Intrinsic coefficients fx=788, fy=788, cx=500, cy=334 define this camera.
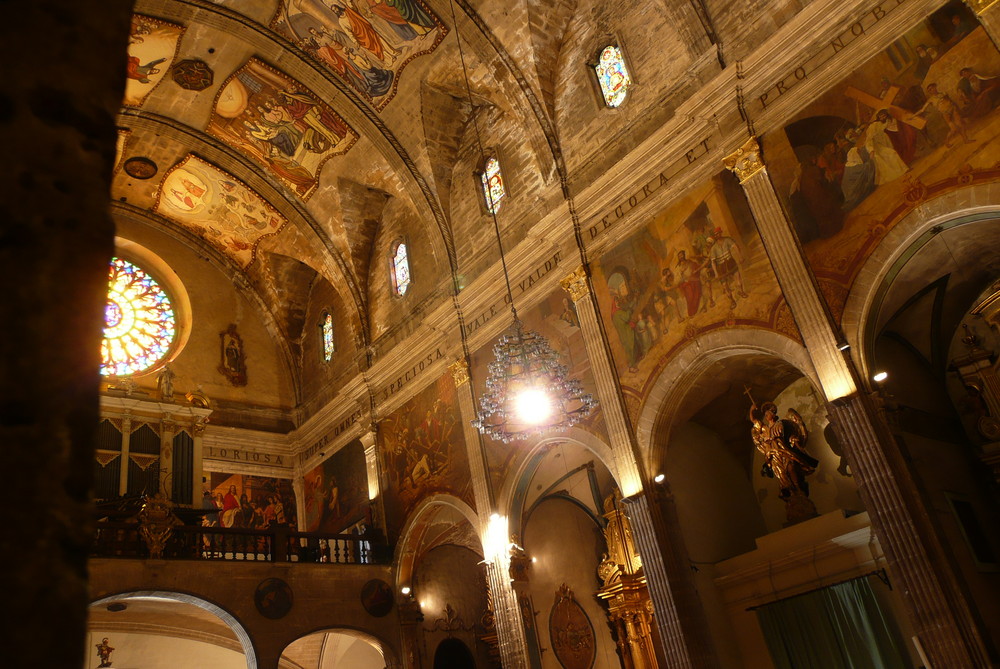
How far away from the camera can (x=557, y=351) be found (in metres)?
11.4

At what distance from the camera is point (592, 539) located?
1402 cm

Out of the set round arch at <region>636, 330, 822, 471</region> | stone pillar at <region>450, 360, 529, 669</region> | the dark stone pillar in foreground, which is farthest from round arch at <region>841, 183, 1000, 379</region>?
the dark stone pillar in foreground

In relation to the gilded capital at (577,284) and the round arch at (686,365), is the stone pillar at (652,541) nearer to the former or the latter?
the gilded capital at (577,284)

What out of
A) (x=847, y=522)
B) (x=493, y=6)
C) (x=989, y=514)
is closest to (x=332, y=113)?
(x=493, y=6)

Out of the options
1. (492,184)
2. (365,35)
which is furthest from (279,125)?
(492,184)

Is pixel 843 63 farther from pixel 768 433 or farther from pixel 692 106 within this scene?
pixel 768 433

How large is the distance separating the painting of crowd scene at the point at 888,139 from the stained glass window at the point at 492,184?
538 cm

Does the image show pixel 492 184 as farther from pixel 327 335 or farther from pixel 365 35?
pixel 327 335

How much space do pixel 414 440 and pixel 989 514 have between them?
8898 millimetres

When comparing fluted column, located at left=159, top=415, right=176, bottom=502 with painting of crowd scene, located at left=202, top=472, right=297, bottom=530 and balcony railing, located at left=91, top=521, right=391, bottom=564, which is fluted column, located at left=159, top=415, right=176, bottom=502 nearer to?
balcony railing, located at left=91, top=521, right=391, bottom=564

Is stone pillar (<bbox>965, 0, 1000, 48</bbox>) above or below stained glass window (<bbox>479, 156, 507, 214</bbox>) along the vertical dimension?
below

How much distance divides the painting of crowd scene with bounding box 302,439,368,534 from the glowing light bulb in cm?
728

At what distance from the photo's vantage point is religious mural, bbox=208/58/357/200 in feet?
47.8

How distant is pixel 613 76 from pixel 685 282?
3880mm
